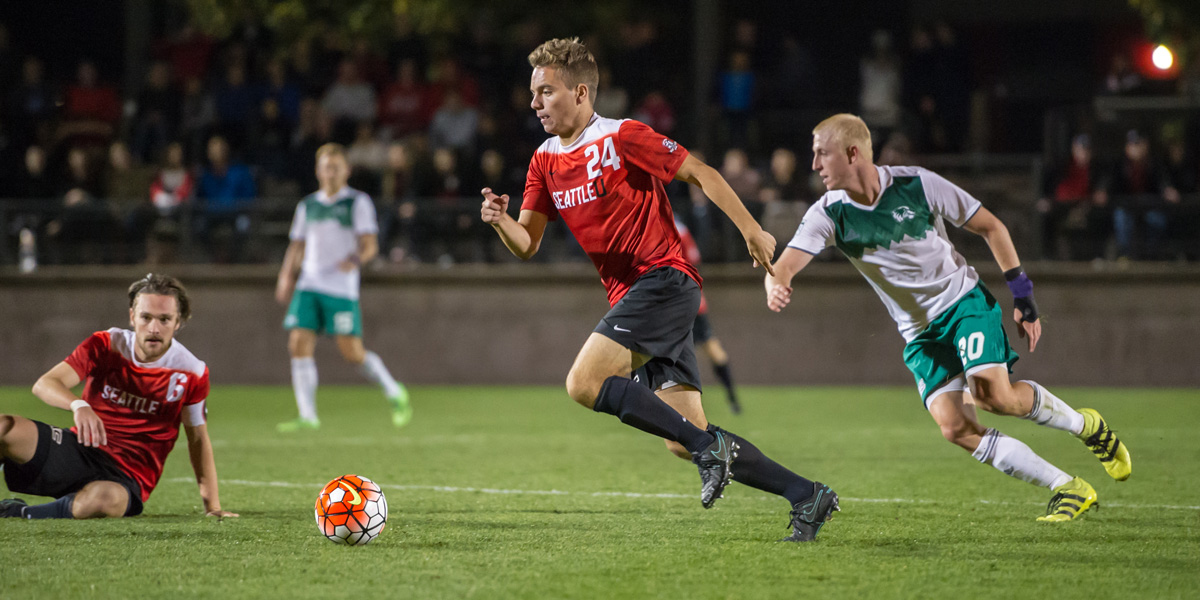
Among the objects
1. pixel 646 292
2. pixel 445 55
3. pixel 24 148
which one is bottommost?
pixel 646 292

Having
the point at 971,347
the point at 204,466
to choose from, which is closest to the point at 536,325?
the point at 204,466

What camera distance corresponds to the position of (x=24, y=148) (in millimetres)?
15844

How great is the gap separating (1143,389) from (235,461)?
408 inches

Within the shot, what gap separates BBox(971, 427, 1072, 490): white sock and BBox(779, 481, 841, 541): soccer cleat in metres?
0.88

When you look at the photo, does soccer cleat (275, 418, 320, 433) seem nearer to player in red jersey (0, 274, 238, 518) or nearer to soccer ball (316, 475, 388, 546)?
player in red jersey (0, 274, 238, 518)

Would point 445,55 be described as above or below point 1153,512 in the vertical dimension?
above

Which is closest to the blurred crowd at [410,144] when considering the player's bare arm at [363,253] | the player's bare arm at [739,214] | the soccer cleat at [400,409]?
the soccer cleat at [400,409]

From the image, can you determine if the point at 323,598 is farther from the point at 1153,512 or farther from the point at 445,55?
the point at 445,55

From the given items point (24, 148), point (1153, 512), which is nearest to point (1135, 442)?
point (1153, 512)

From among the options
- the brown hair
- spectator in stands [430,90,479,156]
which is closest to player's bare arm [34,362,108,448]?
the brown hair

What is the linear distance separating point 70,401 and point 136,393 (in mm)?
495

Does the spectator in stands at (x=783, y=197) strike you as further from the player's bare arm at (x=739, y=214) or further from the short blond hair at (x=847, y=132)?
the player's bare arm at (x=739, y=214)

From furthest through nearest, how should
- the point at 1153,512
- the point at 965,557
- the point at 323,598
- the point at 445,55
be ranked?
1. the point at 445,55
2. the point at 1153,512
3. the point at 965,557
4. the point at 323,598

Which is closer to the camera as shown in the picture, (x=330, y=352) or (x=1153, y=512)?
(x=1153, y=512)
